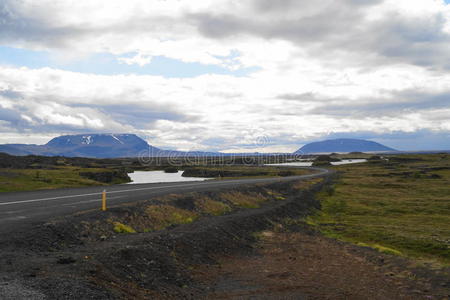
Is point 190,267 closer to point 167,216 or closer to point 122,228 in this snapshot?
point 122,228

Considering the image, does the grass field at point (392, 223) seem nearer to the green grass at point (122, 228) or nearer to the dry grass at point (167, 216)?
the dry grass at point (167, 216)

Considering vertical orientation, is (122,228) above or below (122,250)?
below

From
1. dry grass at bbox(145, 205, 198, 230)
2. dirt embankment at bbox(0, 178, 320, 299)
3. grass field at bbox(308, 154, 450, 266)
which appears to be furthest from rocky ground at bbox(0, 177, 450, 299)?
grass field at bbox(308, 154, 450, 266)

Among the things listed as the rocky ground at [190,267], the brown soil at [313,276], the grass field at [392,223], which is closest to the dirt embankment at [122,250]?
the rocky ground at [190,267]

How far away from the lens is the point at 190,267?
51.5 feet

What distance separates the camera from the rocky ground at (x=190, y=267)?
10.6 meters

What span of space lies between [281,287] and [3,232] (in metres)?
11.4

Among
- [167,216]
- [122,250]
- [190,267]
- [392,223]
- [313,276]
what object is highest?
[122,250]

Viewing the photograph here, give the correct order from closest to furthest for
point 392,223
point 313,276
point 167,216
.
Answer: point 313,276, point 167,216, point 392,223

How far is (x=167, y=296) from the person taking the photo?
11836mm

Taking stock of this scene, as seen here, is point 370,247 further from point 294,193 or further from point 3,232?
point 294,193

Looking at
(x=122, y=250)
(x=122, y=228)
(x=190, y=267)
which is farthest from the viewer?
(x=122, y=228)

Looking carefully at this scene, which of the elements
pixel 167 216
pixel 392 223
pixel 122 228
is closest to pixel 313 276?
pixel 122 228

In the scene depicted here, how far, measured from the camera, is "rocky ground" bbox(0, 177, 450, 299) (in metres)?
10.6
